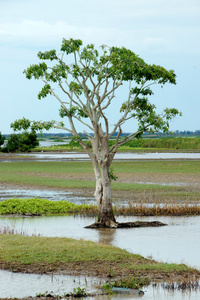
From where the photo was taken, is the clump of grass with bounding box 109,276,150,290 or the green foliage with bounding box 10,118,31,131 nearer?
the clump of grass with bounding box 109,276,150,290

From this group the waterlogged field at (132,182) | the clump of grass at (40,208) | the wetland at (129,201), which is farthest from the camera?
the waterlogged field at (132,182)

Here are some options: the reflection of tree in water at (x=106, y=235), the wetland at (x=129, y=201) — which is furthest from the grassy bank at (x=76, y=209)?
the reflection of tree in water at (x=106, y=235)

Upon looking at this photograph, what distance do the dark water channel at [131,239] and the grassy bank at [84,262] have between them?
1.92 feet

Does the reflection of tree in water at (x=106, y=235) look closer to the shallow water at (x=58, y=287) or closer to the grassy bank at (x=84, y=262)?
the grassy bank at (x=84, y=262)

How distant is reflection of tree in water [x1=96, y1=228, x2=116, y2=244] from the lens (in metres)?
18.6

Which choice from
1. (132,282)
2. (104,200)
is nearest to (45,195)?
(104,200)

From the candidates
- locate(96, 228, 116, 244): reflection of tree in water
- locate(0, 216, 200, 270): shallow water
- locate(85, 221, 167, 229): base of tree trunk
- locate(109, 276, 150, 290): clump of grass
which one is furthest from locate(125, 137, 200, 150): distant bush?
locate(109, 276, 150, 290): clump of grass

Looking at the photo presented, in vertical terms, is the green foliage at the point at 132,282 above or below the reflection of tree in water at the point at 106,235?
above

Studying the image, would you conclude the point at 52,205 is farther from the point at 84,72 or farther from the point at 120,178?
the point at 120,178

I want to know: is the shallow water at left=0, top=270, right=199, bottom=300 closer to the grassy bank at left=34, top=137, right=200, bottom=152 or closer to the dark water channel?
the dark water channel

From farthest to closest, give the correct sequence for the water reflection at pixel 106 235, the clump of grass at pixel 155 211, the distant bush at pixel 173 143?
1. the distant bush at pixel 173 143
2. the clump of grass at pixel 155 211
3. the water reflection at pixel 106 235

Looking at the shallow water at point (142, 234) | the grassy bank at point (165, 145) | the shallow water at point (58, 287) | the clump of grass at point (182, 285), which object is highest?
the grassy bank at point (165, 145)

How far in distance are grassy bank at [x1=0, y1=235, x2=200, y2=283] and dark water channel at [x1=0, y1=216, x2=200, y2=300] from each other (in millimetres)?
587

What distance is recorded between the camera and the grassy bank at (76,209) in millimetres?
25648
